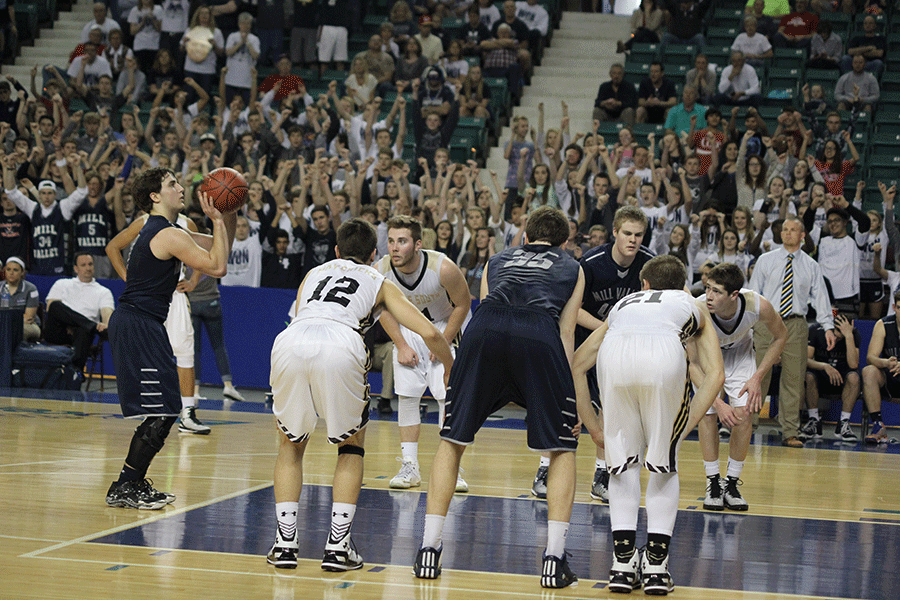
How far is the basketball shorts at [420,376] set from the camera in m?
8.34

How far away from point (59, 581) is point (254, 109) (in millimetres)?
13381

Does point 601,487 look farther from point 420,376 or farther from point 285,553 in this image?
point 285,553

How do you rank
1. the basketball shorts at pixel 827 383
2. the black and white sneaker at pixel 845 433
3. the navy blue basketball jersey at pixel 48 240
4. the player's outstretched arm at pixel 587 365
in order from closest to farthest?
the player's outstretched arm at pixel 587 365 < the black and white sneaker at pixel 845 433 < the basketball shorts at pixel 827 383 < the navy blue basketball jersey at pixel 48 240

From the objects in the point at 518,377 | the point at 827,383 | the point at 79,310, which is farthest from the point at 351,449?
the point at 79,310

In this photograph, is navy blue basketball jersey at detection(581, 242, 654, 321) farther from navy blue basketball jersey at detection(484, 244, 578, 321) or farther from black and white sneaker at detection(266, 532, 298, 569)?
black and white sneaker at detection(266, 532, 298, 569)

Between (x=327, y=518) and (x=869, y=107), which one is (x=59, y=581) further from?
(x=869, y=107)

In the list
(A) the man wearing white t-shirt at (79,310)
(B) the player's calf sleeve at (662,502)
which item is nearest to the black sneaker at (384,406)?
(A) the man wearing white t-shirt at (79,310)

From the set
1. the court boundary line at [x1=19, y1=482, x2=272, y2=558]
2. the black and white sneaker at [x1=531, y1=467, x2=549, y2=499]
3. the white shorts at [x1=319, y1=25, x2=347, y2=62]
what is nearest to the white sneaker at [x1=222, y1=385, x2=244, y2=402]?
the court boundary line at [x1=19, y1=482, x2=272, y2=558]

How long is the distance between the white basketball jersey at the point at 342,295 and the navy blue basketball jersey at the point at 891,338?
872 cm

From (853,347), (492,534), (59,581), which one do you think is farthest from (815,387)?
(59,581)

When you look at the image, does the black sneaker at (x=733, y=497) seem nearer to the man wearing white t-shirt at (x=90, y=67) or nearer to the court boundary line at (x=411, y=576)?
the court boundary line at (x=411, y=576)

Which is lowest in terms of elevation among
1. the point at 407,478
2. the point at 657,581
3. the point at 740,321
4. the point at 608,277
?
the point at 407,478

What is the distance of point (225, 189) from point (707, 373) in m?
3.47

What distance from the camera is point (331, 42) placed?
19.6 m
